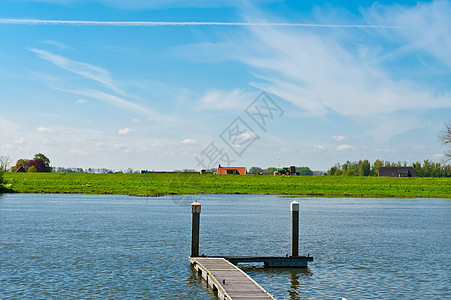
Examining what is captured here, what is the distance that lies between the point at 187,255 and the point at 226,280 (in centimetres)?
854

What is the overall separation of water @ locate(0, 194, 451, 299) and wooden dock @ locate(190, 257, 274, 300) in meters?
0.58

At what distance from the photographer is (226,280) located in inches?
766

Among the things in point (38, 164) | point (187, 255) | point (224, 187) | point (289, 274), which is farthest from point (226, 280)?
point (38, 164)

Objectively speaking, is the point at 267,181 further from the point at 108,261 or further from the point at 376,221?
the point at 108,261

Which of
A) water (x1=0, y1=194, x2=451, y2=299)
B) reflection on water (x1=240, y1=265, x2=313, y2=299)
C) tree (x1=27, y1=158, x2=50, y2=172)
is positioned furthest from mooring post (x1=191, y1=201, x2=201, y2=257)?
tree (x1=27, y1=158, x2=50, y2=172)

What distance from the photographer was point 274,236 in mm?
36719

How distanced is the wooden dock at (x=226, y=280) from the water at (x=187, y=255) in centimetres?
58

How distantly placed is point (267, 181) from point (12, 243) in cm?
11045

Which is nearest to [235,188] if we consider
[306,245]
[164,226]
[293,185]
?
[293,185]

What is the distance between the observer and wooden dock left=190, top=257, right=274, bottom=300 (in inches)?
681

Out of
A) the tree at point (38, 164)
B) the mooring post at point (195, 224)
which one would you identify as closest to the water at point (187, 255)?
the mooring post at point (195, 224)

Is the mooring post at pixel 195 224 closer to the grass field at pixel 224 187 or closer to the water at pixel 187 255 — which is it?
the water at pixel 187 255

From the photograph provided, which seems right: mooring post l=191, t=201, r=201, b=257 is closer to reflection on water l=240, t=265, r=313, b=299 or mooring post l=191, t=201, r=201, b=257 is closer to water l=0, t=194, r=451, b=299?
water l=0, t=194, r=451, b=299

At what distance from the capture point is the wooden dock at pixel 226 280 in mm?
17297
